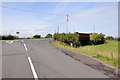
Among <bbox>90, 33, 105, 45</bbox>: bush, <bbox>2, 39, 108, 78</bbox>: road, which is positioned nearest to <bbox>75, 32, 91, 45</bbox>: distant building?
<bbox>90, 33, 105, 45</bbox>: bush

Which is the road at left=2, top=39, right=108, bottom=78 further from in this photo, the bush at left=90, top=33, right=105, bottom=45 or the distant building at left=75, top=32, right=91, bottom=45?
the bush at left=90, top=33, right=105, bottom=45

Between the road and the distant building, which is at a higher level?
the distant building

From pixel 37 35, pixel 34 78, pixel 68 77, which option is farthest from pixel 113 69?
pixel 37 35

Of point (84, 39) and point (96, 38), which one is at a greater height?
point (96, 38)

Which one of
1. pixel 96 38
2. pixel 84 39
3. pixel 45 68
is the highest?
pixel 96 38

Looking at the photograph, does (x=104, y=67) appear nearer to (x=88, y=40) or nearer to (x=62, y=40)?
(x=62, y=40)

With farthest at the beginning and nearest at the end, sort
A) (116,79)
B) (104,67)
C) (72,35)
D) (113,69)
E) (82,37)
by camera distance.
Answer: (82,37), (72,35), (104,67), (113,69), (116,79)

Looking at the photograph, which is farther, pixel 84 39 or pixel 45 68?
pixel 84 39

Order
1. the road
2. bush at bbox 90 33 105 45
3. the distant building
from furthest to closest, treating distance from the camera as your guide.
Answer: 1. bush at bbox 90 33 105 45
2. the distant building
3. the road

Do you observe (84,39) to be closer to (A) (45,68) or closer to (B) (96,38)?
(B) (96,38)

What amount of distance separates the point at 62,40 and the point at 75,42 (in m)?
2.81

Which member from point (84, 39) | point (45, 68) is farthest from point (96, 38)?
point (45, 68)

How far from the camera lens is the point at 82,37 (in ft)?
81.3

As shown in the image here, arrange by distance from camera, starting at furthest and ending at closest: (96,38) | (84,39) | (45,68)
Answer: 1. (96,38)
2. (84,39)
3. (45,68)
